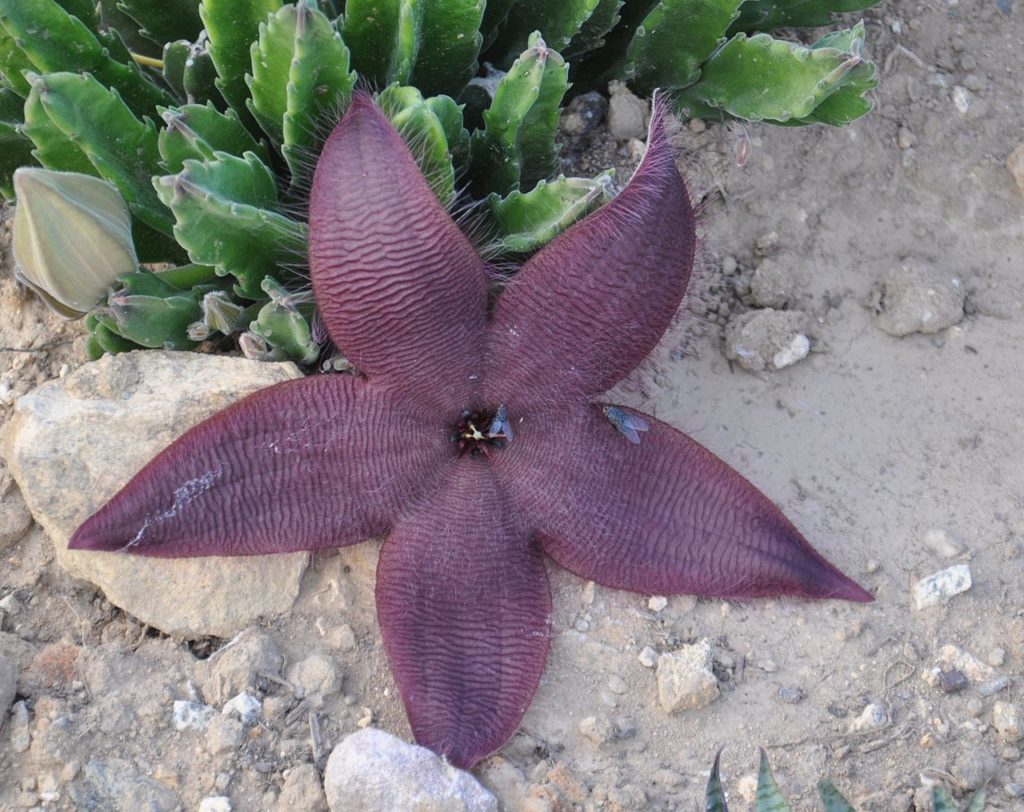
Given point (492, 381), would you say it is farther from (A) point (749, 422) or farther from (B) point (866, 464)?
(B) point (866, 464)

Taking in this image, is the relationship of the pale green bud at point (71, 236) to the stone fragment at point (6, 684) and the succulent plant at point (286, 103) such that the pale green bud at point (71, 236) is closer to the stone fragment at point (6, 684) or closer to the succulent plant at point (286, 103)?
the succulent plant at point (286, 103)

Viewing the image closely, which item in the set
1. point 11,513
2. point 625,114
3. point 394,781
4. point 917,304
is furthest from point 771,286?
point 11,513

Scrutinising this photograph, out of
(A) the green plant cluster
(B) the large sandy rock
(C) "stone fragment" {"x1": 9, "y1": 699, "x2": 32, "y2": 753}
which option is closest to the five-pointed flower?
(B) the large sandy rock

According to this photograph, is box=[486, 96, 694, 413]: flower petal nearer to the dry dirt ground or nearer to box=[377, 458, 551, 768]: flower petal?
box=[377, 458, 551, 768]: flower petal

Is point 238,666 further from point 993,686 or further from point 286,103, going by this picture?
point 993,686

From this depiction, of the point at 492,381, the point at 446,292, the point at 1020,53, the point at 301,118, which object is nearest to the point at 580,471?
the point at 492,381

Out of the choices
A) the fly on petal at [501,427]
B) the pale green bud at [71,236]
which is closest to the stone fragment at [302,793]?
the fly on petal at [501,427]
